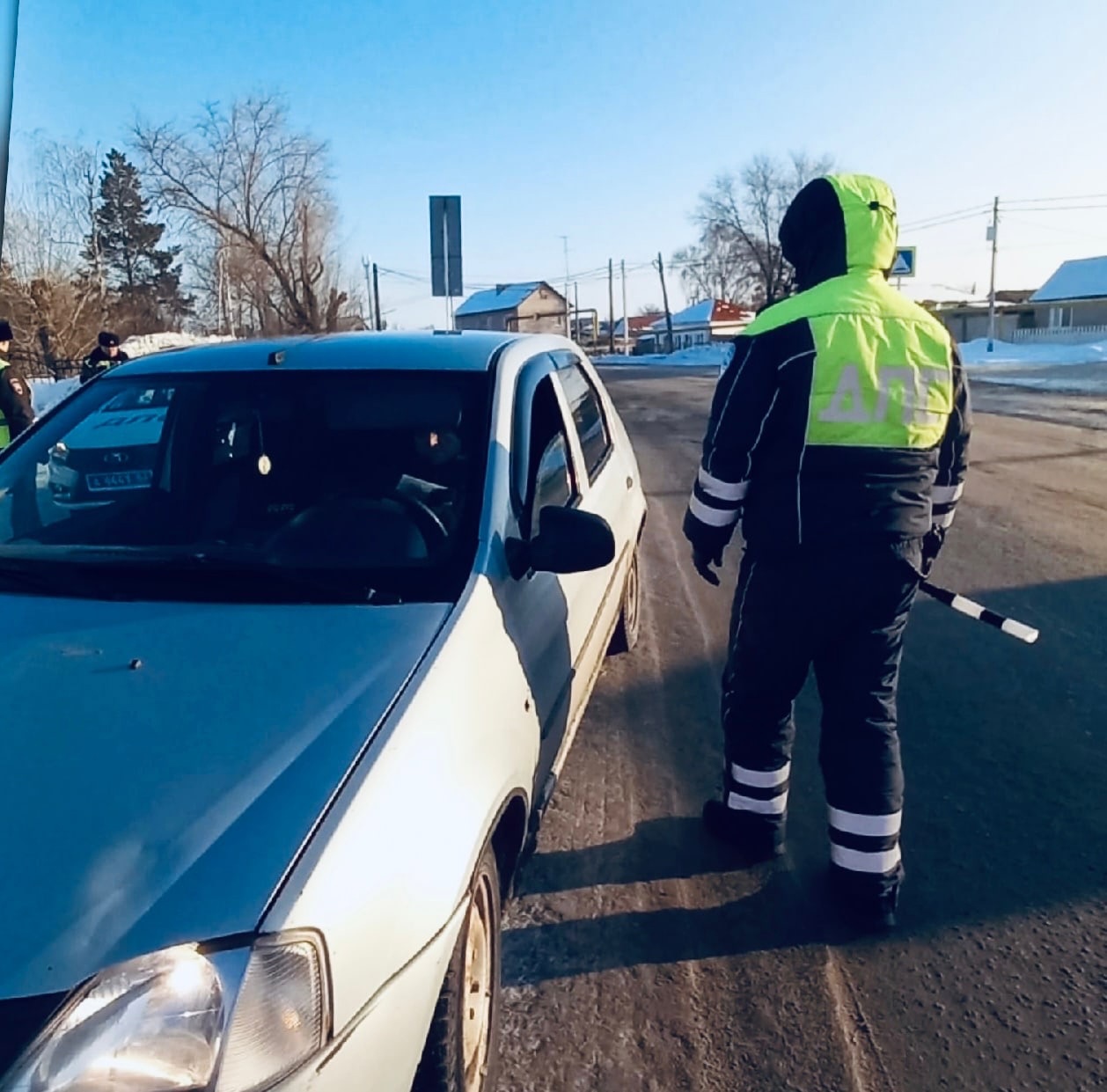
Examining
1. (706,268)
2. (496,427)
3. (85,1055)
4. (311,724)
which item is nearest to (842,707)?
(496,427)

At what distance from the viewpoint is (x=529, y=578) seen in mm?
2939

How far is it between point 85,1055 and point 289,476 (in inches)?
76.4

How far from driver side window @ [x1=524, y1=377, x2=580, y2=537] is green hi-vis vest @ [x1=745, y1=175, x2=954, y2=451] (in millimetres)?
796

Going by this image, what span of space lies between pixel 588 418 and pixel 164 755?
2981 mm

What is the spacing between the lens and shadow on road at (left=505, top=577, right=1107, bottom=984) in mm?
3021

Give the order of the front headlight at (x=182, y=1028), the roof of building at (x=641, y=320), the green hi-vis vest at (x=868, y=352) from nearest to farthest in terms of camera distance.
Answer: the front headlight at (x=182, y=1028) → the green hi-vis vest at (x=868, y=352) → the roof of building at (x=641, y=320)

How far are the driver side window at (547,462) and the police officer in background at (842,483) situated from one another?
504mm

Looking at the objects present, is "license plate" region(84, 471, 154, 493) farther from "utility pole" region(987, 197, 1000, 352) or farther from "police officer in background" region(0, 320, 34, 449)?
"utility pole" region(987, 197, 1000, 352)

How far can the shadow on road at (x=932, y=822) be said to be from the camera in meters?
3.02

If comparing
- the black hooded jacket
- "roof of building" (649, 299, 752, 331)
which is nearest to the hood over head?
the black hooded jacket

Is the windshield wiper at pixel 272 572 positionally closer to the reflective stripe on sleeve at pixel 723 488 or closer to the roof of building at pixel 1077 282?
the reflective stripe on sleeve at pixel 723 488

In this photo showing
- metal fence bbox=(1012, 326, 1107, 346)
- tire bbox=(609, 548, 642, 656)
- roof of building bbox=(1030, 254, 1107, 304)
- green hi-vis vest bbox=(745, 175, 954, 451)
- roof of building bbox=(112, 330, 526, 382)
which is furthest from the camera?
roof of building bbox=(1030, 254, 1107, 304)

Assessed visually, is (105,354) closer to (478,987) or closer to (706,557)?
(706,557)

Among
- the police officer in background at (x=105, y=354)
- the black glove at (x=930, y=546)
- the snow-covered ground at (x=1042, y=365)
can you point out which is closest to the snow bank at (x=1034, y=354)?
the snow-covered ground at (x=1042, y=365)
